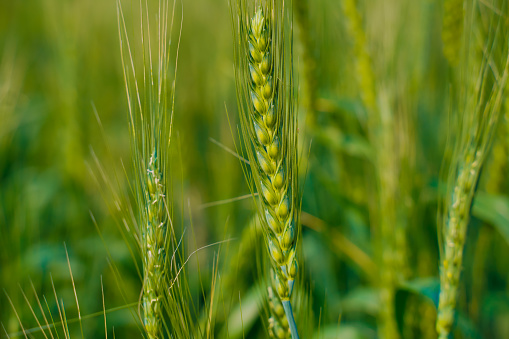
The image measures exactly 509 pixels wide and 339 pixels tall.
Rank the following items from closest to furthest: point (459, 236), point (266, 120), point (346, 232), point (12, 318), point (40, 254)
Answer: point (266, 120) < point (459, 236) < point (12, 318) < point (40, 254) < point (346, 232)

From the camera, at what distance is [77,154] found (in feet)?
5.85

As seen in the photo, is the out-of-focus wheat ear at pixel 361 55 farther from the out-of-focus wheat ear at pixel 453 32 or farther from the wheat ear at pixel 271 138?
the wheat ear at pixel 271 138

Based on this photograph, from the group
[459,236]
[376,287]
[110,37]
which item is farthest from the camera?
[110,37]

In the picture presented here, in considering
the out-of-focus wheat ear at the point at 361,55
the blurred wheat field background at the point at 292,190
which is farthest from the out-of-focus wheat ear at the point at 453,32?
the out-of-focus wheat ear at the point at 361,55

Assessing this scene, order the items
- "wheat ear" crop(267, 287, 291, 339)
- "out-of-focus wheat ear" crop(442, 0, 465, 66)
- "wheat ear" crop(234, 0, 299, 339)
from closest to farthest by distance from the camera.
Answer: "wheat ear" crop(234, 0, 299, 339) → "wheat ear" crop(267, 287, 291, 339) → "out-of-focus wheat ear" crop(442, 0, 465, 66)

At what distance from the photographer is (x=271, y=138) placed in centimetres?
62

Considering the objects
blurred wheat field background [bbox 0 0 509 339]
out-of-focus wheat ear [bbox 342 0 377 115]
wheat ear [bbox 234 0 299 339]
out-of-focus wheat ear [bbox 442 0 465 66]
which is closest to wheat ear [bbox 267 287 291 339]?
blurred wheat field background [bbox 0 0 509 339]

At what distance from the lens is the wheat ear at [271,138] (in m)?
0.62

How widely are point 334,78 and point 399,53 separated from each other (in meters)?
0.42

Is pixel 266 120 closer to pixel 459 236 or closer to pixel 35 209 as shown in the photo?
Result: pixel 459 236

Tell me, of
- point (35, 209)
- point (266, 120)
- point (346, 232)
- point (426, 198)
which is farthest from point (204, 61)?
point (266, 120)

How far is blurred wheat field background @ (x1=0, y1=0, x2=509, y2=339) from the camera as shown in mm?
667

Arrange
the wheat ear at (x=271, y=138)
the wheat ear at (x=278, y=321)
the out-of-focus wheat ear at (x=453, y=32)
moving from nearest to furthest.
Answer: the wheat ear at (x=271, y=138)
the wheat ear at (x=278, y=321)
the out-of-focus wheat ear at (x=453, y=32)

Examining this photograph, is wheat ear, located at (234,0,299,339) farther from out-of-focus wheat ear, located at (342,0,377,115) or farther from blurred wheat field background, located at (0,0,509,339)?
out-of-focus wheat ear, located at (342,0,377,115)
